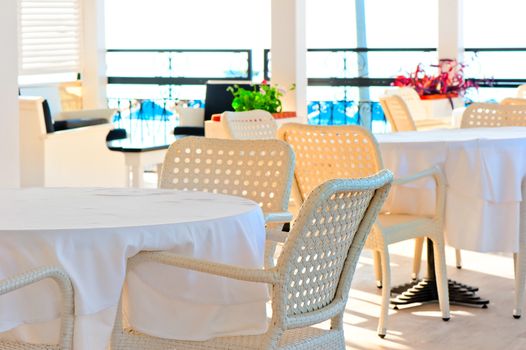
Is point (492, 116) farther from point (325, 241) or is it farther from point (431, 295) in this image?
point (325, 241)

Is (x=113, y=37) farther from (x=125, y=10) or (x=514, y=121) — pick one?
(x=514, y=121)

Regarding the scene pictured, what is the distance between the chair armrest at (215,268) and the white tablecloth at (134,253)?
0.03m

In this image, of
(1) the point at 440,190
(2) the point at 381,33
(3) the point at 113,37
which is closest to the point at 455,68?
(1) the point at 440,190

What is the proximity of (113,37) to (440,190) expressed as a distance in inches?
733

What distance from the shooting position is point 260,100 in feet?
27.4

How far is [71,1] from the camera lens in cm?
1102

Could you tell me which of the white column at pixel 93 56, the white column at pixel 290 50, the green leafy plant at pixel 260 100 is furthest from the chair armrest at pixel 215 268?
the white column at pixel 93 56

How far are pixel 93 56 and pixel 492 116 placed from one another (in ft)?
20.0

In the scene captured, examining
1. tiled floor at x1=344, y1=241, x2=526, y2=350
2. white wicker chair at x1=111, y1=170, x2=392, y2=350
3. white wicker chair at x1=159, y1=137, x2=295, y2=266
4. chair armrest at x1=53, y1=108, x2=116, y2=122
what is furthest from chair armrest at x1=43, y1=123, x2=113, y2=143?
white wicker chair at x1=111, y1=170, x2=392, y2=350

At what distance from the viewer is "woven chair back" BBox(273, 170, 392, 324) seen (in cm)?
256

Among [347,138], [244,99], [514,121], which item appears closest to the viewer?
[347,138]

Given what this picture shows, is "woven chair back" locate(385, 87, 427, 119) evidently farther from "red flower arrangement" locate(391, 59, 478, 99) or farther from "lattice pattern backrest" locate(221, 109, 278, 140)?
"lattice pattern backrest" locate(221, 109, 278, 140)

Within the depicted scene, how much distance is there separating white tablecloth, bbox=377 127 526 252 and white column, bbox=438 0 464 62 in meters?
6.02

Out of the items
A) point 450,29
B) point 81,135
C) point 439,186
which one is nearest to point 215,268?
point 439,186
